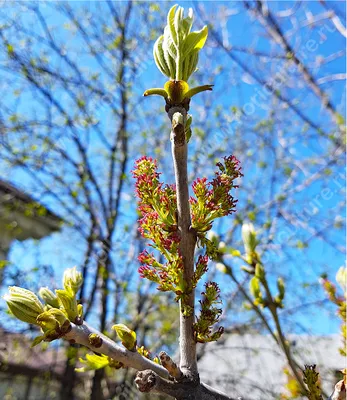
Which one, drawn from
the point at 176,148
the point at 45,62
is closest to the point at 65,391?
the point at 45,62

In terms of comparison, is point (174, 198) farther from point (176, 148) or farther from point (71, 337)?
point (71, 337)

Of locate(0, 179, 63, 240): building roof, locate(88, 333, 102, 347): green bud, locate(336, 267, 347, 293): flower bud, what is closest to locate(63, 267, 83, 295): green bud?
locate(88, 333, 102, 347): green bud

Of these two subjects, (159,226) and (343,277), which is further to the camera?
(343,277)

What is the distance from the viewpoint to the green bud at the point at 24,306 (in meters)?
0.64

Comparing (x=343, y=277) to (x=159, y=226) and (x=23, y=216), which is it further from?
(x=23, y=216)

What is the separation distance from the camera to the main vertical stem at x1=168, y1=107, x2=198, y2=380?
23.5 inches

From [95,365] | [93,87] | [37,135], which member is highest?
[93,87]

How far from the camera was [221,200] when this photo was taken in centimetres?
64

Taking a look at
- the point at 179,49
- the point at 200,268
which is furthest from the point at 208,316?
the point at 179,49

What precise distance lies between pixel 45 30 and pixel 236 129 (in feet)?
8.64

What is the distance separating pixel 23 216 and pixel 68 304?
3.80 meters

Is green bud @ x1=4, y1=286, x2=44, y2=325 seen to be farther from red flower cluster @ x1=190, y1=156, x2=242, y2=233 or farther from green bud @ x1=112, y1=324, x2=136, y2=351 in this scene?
red flower cluster @ x1=190, y1=156, x2=242, y2=233

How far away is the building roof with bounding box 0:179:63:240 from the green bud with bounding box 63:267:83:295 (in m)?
3.09

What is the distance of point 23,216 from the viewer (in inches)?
165
